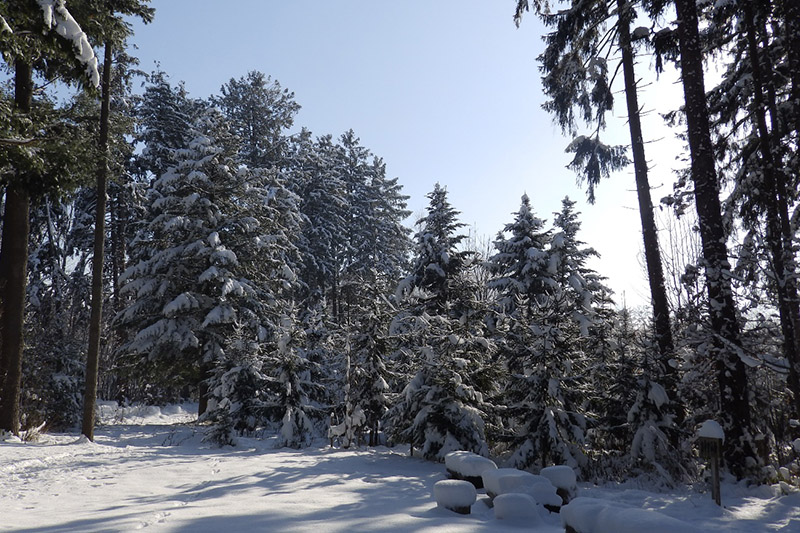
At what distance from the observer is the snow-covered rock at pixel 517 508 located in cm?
607

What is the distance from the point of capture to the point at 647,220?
11.5 m

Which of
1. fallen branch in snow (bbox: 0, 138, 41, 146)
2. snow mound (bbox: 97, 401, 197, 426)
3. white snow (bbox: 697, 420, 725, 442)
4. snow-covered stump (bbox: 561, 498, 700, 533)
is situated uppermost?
fallen branch in snow (bbox: 0, 138, 41, 146)

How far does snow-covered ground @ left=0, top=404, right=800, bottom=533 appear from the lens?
17.8 ft

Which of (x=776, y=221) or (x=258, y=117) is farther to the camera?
(x=258, y=117)

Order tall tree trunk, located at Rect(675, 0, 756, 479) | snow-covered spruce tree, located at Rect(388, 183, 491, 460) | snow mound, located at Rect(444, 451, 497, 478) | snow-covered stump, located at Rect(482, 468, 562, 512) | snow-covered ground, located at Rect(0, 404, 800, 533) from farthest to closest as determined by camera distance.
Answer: snow-covered spruce tree, located at Rect(388, 183, 491, 460), tall tree trunk, located at Rect(675, 0, 756, 479), snow mound, located at Rect(444, 451, 497, 478), snow-covered stump, located at Rect(482, 468, 562, 512), snow-covered ground, located at Rect(0, 404, 800, 533)

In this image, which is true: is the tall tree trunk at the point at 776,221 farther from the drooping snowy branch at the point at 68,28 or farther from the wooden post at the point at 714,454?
the drooping snowy branch at the point at 68,28

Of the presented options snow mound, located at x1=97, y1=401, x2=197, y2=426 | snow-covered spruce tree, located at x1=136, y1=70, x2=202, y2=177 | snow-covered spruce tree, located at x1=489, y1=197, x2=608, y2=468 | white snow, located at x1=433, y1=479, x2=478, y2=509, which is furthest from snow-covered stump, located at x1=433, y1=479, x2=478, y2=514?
snow-covered spruce tree, located at x1=136, y1=70, x2=202, y2=177

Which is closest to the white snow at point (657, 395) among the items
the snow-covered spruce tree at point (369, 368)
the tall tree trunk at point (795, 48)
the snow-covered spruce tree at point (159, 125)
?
the tall tree trunk at point (795, 48)

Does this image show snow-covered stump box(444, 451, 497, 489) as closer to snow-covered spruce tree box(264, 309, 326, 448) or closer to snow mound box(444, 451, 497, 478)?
snow mound box(444, 451, 497, 478)

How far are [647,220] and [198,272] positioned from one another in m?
15.7

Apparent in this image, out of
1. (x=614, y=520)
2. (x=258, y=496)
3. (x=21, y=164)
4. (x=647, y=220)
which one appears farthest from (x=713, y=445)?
(x=21, y=164)

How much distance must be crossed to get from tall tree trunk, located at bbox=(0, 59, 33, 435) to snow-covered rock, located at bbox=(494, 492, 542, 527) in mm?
12331

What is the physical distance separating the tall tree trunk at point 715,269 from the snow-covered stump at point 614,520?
14.9 feet

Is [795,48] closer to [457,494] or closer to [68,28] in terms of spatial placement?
[457,494]
